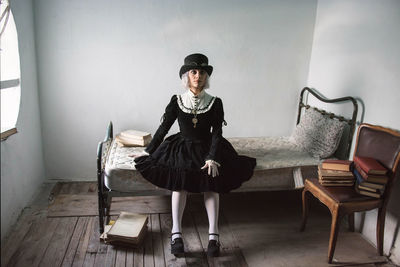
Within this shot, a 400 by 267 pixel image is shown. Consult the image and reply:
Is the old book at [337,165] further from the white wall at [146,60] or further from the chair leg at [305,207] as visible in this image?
the white wall at [146,60]

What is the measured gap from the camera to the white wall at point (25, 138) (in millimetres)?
2609

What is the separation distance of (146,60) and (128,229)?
1.71 meters

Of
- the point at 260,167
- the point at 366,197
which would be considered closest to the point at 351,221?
the point at 366,197

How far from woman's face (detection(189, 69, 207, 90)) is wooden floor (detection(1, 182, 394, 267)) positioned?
1170mm

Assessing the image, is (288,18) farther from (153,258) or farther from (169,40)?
(153,258)

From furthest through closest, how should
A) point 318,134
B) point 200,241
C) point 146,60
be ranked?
point 146,60 → point 318,134 → point 200,241

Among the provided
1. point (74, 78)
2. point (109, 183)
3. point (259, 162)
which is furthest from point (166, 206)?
point (74, 78)

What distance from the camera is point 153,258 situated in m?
2.32

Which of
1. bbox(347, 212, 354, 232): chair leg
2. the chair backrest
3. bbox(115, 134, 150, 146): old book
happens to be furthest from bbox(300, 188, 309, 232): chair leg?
bbox(115, 134, 150, 146): old book

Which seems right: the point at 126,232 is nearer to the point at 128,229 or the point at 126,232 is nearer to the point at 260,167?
the point at 128,229

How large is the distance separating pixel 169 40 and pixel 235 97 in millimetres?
926

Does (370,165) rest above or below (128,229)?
above

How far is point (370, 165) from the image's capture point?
2242mm

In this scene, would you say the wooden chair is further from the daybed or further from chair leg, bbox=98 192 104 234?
chair leg, bbox=98 192 104 234
